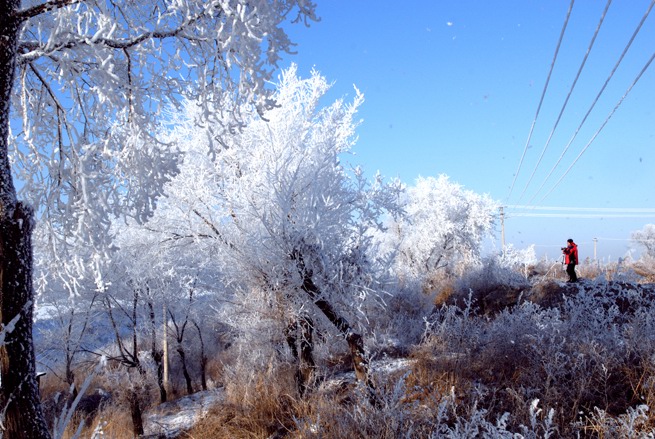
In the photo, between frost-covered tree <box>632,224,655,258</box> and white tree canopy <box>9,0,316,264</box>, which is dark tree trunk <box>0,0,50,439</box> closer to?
white tree canopy <box>9,0,316,264</box>

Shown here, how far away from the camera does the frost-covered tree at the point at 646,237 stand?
36.5m

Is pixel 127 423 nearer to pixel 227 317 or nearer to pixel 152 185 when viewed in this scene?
pixel 227 317

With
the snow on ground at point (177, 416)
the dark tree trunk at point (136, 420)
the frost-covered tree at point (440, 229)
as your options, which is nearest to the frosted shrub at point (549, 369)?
the snow on ground at point (177, 416)

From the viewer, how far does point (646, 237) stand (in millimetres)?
39406

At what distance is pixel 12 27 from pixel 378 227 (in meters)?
6.64

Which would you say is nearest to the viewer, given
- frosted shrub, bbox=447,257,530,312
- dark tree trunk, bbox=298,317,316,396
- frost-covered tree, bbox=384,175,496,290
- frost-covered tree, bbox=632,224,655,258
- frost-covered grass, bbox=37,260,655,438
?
frost-covered grass, bbox=37,260,655,438

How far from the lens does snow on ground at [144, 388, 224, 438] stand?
7.39 m

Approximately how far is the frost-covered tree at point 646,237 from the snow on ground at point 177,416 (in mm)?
38438

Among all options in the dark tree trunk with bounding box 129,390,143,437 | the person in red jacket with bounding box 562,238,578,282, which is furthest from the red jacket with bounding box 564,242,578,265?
the dark tree trunk with bounding box 129,390,143,437

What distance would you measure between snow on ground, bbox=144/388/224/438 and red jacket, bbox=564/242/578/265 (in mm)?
12499

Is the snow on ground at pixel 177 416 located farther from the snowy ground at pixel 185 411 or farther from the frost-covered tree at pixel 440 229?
the frost-covered tree at pixel 440 229

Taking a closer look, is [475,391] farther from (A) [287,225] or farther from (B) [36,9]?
(B) [36,9]

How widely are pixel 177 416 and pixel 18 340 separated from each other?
764cm

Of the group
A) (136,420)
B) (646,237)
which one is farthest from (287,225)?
(646,237)
